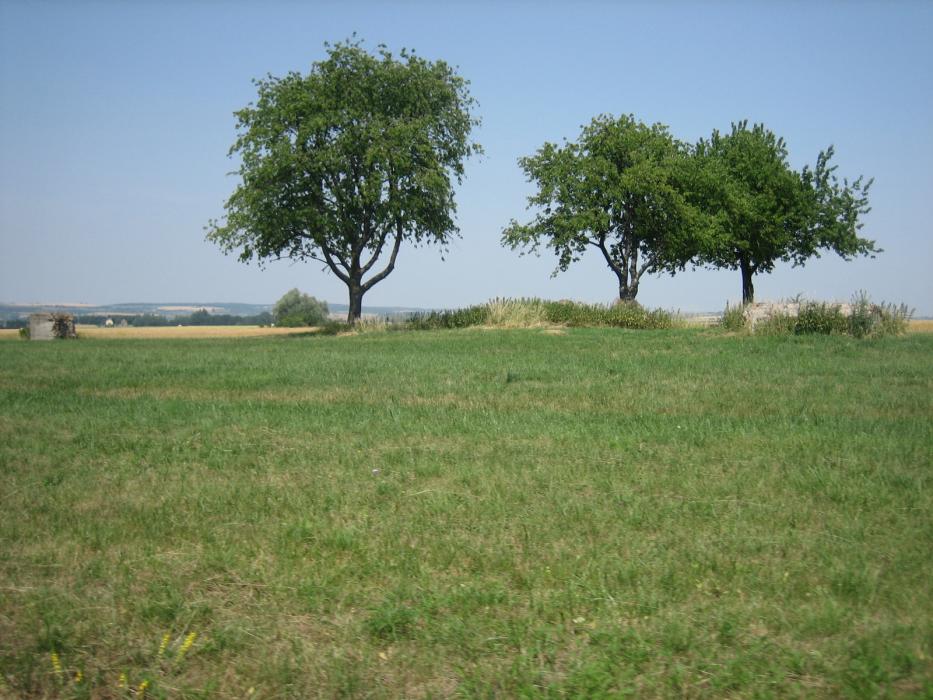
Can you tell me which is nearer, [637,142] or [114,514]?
[114,514]

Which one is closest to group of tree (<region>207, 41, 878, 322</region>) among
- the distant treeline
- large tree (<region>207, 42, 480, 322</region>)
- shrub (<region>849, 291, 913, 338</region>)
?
large tree (<region>207, 42, 480, 322</region>)

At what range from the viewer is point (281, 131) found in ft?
113

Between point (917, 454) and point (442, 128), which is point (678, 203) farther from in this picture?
point (917, 454)

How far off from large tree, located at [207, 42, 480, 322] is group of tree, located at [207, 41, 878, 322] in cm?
7

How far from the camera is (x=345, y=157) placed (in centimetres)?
3441

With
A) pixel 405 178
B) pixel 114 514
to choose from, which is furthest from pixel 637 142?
pixel 114 514

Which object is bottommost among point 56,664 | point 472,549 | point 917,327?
point 56,664

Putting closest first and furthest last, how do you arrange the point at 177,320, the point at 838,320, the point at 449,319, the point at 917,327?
the point at 838,320, the point at 917,327, the point at 449,319, the point at 177,320

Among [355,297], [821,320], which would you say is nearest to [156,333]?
[355,297]

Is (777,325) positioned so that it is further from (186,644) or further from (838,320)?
(186,644)

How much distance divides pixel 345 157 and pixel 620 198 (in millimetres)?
15944

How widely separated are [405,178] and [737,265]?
1012 inches

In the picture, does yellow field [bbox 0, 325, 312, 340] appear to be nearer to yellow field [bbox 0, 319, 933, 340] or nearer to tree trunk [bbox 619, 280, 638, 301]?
yellow field [bbox 0, 319, 933, 340]

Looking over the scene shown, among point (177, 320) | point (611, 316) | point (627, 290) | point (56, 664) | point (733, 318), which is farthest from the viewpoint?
point (177, 320)
